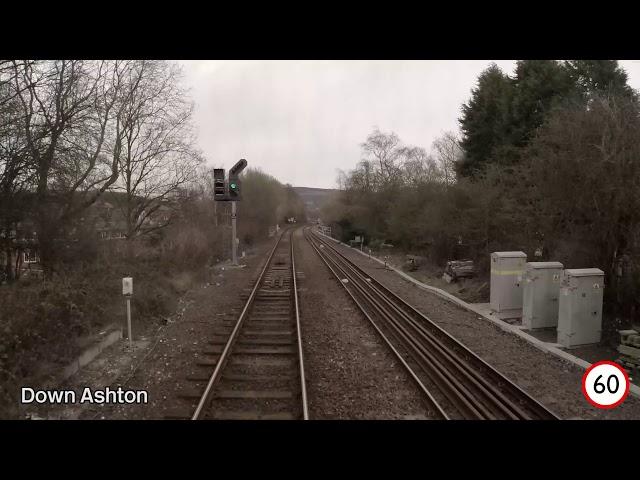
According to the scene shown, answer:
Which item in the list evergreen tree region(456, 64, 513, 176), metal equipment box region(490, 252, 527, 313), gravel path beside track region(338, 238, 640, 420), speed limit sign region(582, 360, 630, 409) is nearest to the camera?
speed limit sign region(582, 360, 630, 409)

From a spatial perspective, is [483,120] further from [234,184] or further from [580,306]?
[580,306]

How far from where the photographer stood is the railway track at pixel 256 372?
5855 millimetres

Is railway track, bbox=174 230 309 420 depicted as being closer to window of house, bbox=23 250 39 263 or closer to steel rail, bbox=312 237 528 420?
steel rail, bbox=312 237 528 420

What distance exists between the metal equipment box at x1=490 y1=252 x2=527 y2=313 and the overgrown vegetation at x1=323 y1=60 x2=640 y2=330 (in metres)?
1.36

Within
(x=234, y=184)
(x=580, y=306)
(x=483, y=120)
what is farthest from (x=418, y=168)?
(x=580, y=306)

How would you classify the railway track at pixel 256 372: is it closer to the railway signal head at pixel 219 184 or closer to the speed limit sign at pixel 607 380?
the speed limit sign at pixel 607 380

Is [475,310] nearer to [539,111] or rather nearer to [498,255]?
[498,255]

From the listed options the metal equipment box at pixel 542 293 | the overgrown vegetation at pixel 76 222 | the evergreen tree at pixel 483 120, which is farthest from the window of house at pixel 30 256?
the evergreen tree at pixel 483 120

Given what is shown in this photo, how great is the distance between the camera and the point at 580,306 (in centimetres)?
932

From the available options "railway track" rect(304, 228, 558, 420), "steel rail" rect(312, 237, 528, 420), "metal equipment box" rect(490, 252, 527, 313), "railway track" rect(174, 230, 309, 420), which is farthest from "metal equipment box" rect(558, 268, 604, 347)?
"railway track" rect(174, 230, 309, 420)

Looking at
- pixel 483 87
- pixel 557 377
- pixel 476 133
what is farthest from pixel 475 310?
pixel 483 87

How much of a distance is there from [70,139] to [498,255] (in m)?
12.0

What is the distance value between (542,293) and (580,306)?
1.63m

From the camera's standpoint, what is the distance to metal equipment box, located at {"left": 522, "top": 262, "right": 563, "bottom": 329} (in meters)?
10.8
